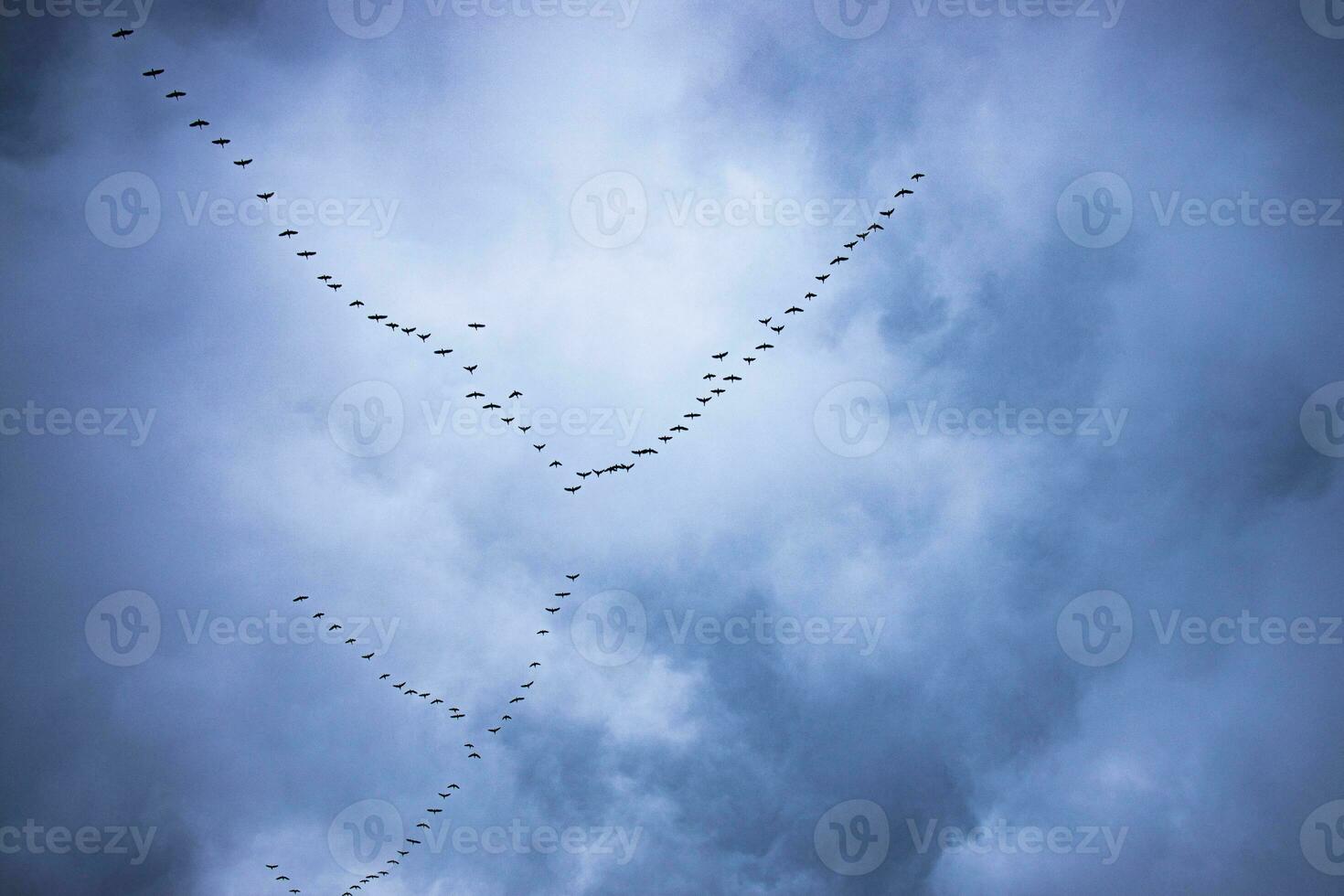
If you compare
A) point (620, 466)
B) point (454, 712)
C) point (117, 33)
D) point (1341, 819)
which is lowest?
point (454, 712)

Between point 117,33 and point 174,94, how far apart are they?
9.05 meters

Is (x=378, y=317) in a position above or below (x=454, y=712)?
above

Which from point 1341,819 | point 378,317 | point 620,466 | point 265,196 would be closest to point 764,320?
point 620,466

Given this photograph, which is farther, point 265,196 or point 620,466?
point 620,466

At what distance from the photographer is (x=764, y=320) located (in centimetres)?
10256

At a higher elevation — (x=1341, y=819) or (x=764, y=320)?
(x=1341, y=819)

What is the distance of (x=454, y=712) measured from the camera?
131875 millimetres

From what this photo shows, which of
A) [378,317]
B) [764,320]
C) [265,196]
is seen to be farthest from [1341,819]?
[265,196]

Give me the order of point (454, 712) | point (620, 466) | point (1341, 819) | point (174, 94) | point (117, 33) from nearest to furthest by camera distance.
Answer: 1. point (117, 33)
2. point (174, 94)
3. point (620, 466)
4. point (454, 712)
5. point (1341, 819)

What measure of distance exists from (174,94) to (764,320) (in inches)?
2422

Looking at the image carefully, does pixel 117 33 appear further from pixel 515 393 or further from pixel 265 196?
pixel 515 393

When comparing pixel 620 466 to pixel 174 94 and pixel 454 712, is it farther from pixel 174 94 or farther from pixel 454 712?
pixel 174 94

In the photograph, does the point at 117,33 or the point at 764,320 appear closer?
the point at 117,33

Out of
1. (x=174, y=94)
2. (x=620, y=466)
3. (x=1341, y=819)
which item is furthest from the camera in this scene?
(x=1341, y=819)
